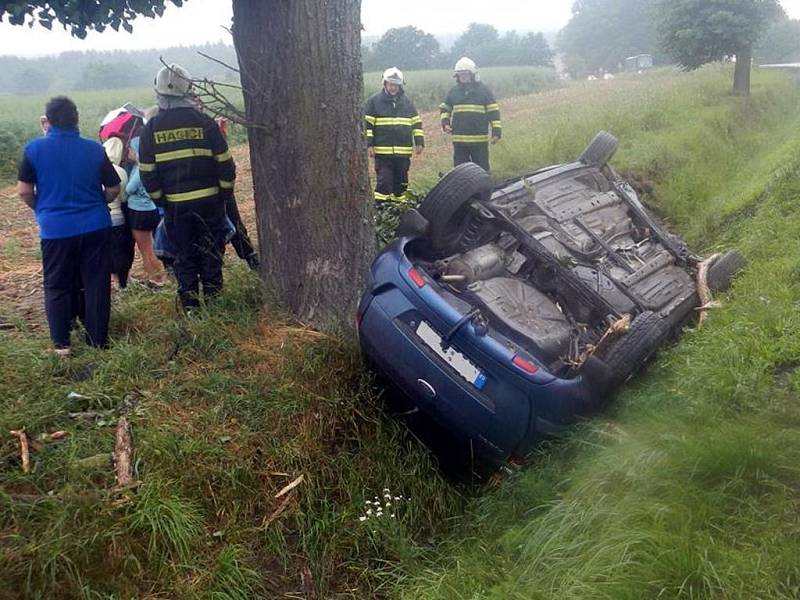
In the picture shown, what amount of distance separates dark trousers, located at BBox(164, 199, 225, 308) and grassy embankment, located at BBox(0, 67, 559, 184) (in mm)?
5502

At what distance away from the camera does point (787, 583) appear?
2145 mm

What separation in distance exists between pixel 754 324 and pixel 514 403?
1.54 metres

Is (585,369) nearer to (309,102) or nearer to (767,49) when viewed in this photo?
(309,102)

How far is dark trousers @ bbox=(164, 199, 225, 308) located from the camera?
179 inches

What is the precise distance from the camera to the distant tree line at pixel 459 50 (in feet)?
→ 185

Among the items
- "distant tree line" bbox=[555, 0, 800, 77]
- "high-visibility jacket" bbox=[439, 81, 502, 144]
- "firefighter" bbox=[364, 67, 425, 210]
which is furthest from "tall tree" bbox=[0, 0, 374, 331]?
"distant tree line" bbox=[555, 0, 800, 77]

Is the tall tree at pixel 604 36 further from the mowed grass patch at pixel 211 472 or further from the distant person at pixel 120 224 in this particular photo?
the mowed grass patch at pixel 211 472

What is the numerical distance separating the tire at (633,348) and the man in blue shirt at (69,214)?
2.98 m

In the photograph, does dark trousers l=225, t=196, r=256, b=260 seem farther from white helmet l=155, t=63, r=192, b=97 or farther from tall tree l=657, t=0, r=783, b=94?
tall tree l=657, t=0, r=783, b=94

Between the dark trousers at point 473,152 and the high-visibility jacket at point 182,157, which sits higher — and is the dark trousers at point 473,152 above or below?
below

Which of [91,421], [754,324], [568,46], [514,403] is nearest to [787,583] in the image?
[514,403]

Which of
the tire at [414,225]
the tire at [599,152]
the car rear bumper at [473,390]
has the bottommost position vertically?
the car rear bumper at [473,390]

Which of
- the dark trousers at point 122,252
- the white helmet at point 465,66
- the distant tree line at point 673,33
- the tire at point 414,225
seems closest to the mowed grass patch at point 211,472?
the tire at point 414,225

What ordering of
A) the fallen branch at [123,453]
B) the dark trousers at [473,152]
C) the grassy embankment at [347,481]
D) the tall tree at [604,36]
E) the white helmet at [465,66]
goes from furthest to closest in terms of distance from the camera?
the tall tree at [604,36] < the dark trousers at [473,152] < the white helmet at [465,66] < the fallen branch at [123,453] < the grassy embankment at [347,481]
